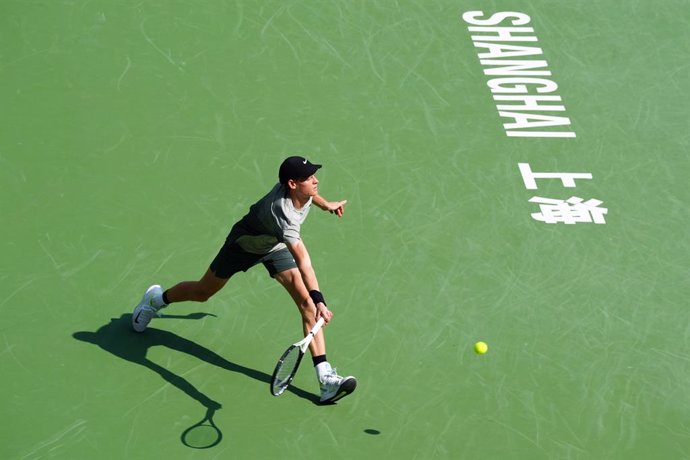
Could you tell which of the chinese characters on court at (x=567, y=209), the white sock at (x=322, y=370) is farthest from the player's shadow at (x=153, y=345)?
the chinese characters on court at (x=567, y=209)

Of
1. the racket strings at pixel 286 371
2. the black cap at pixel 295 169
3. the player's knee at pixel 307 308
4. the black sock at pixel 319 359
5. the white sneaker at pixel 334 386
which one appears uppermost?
the black cap at pixel 295 169

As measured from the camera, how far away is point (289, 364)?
8227mm

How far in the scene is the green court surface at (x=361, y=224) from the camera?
333 inches

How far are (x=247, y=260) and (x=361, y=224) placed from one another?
2003 millimetres

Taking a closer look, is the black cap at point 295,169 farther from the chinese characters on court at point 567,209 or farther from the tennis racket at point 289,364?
the chinese characters on court at point 567,209

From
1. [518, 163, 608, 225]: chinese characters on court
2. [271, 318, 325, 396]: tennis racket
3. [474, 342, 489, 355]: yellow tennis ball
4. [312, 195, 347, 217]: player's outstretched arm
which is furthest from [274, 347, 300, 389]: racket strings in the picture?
[518, 163, 608, 225]: chinese characters on court

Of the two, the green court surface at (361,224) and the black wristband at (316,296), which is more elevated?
the black wristband at (316,296)

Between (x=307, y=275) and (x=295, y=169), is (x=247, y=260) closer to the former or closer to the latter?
(x=307, y=275)

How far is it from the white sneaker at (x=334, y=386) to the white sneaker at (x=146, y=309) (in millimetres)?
1547

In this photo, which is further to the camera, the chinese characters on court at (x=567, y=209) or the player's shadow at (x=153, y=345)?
the chinese characters on court at (x=567, y=209)

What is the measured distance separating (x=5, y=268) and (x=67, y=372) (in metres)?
1.35

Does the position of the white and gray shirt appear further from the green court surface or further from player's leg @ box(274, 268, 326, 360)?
the green court surface

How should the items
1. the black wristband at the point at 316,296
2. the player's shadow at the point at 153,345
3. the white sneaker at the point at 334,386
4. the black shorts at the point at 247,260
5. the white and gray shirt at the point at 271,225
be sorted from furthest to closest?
the player's shadow at the point at 153,345 < the black shorts at the point at 247,260 < the white sneaker at the point at 334,386 < the white and gray shirt at the point at 271,225 < the black wristband at the point at 316,296

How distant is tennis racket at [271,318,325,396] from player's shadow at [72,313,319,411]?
0.49 meters
